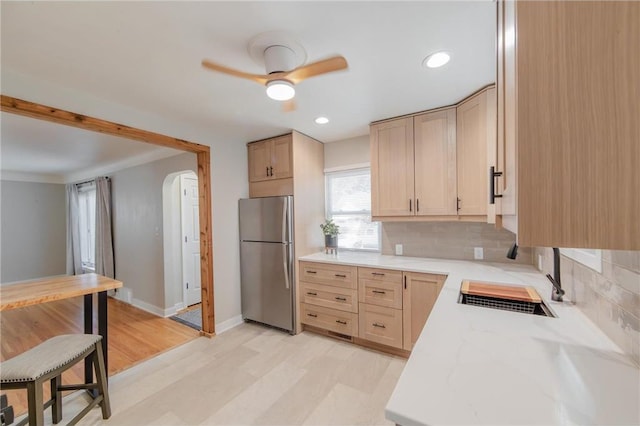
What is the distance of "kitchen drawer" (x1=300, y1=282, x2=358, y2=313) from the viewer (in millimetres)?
2635

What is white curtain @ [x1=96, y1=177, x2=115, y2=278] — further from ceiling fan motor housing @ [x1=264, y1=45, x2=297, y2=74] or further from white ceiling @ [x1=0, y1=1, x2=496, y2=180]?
ceiling fan motor housing @ [x1=264, y1=45, x2=297, y2=74]

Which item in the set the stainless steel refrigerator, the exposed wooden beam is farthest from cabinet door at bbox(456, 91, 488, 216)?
the exposed wooden beam

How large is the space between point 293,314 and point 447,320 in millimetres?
2037

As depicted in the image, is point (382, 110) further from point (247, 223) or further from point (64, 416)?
point (64, 416)

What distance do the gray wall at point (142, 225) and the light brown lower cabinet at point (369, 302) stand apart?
7.03ft

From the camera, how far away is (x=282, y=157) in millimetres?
3016

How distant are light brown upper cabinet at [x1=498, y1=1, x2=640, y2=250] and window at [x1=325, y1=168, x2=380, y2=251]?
8.54ft

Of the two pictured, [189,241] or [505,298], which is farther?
[189,241]

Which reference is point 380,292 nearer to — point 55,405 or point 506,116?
point 506,116

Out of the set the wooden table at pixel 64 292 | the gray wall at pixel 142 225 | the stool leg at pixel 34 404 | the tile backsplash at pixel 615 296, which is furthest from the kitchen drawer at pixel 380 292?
the gray wall at pixel 142 225

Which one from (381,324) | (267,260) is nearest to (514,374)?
(381,324)

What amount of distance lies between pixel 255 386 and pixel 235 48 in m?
2.40

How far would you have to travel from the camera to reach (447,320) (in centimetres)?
114

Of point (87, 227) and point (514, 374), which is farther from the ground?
point (87, 227)
